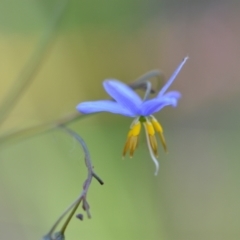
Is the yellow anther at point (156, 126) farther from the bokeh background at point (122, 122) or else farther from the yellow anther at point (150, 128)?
the bokeh background at point (122, 122)

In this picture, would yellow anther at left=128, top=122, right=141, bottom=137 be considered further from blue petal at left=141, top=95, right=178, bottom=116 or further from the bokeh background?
the bokeh background

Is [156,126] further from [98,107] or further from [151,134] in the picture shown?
[98,107]

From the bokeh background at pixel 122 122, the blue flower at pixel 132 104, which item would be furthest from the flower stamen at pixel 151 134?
the bokeh background at pixel 122 122

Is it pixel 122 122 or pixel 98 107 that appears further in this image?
pixel 122 122

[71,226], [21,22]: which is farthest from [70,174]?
[21,22]

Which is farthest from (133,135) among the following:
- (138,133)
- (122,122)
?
(122,122)

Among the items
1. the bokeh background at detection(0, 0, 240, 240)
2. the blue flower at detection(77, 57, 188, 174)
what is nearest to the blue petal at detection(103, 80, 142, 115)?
the blue flower at detection(77, 57, 188, 174)

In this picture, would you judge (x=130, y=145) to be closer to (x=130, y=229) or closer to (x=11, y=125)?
(x=130, y=229)
